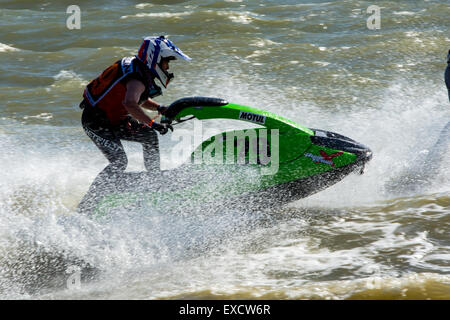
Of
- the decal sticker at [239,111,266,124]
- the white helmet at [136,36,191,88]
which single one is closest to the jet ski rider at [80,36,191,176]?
the white helmet at [136,36,191,88]

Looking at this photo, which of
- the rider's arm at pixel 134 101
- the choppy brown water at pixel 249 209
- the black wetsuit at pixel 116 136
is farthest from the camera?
the black wetsuit at pixel 116 136

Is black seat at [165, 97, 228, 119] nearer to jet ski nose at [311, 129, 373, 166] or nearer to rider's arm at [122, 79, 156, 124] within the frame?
rider's arm at [122, 79, 156, 124]

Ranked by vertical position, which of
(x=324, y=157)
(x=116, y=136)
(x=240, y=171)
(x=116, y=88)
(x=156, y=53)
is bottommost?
(x=240, y=171)

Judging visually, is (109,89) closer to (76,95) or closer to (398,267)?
(398,267)

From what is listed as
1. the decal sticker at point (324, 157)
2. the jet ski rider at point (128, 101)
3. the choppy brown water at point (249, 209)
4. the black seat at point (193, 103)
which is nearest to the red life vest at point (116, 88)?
the jet ski rider at point (128, 101)

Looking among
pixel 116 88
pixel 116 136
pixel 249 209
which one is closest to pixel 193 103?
pixel 116 88

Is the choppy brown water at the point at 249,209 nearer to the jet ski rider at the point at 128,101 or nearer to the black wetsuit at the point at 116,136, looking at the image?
the black wetsuit at the point at 116,136

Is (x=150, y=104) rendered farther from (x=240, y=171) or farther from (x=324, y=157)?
(x=324, y=157)

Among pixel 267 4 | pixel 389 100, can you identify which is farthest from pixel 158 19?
pixel 389 100

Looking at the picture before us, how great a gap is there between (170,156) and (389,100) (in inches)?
172

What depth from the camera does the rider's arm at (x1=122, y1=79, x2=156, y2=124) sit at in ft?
17.2

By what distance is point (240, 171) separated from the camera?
5414 millimetres

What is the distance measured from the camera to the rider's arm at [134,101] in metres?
5.24

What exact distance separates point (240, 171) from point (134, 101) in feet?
3.86
